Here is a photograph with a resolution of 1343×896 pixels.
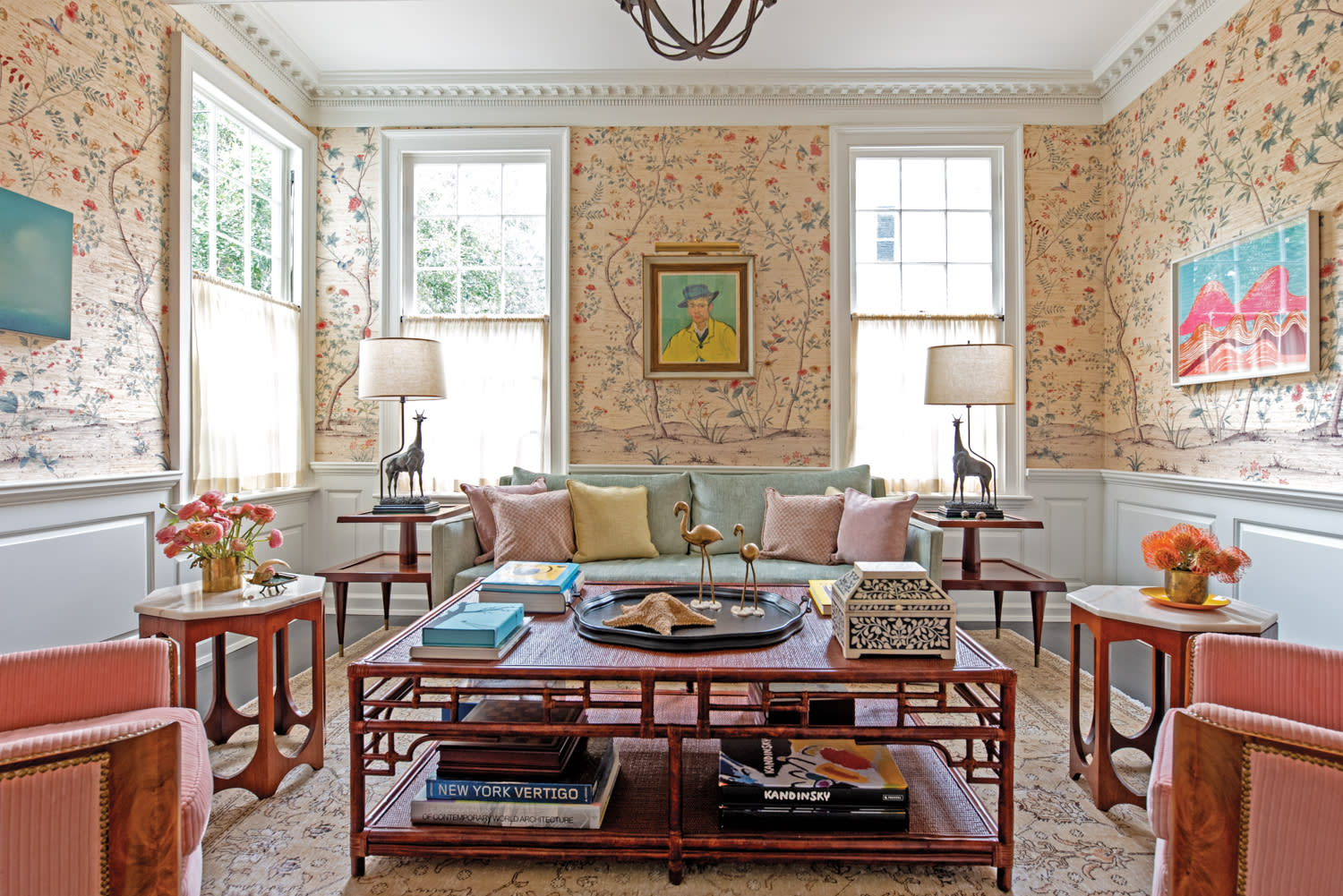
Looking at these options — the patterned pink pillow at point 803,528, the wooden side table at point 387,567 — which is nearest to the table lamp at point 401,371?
the wooden side table at point 387,567

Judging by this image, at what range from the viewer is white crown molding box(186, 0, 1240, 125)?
3.84m

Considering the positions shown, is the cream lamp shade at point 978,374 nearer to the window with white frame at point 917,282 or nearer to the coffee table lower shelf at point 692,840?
the window with white frame at point 917,282


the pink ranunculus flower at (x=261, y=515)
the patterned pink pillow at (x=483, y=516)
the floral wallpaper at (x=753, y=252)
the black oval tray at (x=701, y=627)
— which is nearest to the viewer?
the black oval tray at (x=701, y=627)

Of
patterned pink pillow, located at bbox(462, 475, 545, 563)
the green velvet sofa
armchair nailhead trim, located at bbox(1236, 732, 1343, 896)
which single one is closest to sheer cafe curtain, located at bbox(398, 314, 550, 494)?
the green velvet sofa

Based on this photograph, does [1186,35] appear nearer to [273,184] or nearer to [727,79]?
[727,79]

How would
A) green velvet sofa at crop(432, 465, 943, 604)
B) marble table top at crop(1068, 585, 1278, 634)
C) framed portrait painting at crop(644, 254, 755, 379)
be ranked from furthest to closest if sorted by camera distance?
framed portrait painting at crop(644, 254, 755, 379), green velvet sofa at crop(432, 465, 943, 604), marble table top at crop(1068, 585, 1278, 634)

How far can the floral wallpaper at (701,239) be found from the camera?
395cm

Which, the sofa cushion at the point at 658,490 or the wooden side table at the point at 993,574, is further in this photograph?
the sofa cushion at the point at 658,490

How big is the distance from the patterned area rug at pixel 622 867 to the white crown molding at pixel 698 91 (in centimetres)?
365

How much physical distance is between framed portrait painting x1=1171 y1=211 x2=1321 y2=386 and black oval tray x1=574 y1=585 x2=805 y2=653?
2363mm

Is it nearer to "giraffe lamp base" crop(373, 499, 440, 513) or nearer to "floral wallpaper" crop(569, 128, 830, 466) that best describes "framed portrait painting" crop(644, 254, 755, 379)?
"floral wallpaper" crop(569, 128, 830, 466)

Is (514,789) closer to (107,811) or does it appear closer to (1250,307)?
(107,811)

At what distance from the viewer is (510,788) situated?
1.56 meters

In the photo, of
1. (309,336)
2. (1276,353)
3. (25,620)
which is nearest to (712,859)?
(25,620)
